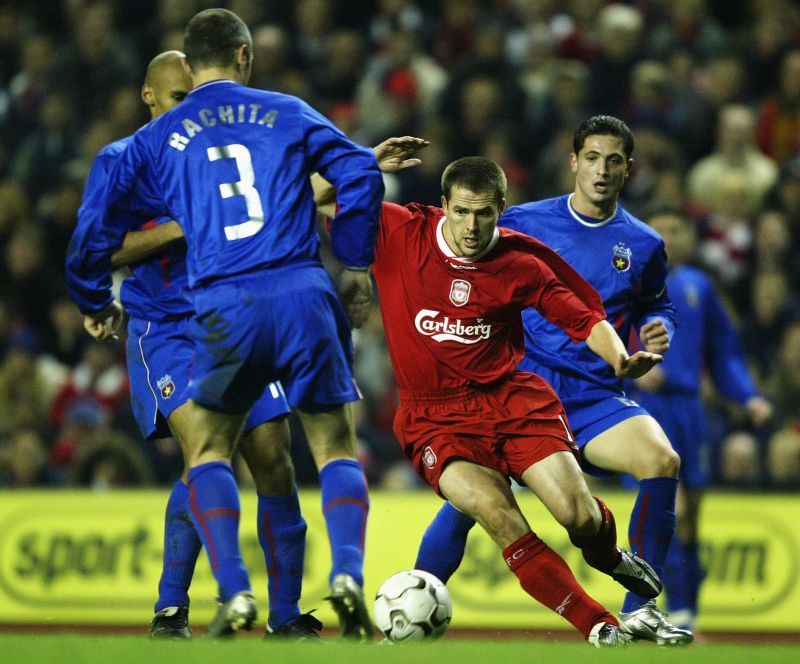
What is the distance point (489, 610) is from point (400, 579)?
11.0ft

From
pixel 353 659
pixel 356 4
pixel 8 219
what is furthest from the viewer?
pixel 356 4

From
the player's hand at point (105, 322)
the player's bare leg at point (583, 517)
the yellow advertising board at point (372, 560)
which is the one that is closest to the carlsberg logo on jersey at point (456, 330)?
the player's bare leg at point (583, 517)

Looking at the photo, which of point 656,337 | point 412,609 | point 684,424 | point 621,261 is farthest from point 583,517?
point 684,424

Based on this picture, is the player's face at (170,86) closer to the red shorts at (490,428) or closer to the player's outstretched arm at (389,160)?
the player's outstretched arm at (389,160)

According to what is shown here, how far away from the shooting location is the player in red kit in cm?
507

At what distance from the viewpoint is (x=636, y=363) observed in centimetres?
493

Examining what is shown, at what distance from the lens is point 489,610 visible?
8.28 metres

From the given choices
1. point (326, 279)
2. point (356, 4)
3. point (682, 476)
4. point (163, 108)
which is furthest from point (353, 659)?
point (356, 4)

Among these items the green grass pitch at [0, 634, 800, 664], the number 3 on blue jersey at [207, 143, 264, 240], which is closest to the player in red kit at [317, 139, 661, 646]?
the number 3 on blue jersey at [207, 143, 264, 240]

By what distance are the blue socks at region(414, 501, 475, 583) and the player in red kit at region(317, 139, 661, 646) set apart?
39cm

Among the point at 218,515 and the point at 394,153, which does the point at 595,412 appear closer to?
the point at 394,153

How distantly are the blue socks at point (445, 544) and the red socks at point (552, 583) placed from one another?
0.64 meters

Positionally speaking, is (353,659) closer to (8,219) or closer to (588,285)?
(588,285)

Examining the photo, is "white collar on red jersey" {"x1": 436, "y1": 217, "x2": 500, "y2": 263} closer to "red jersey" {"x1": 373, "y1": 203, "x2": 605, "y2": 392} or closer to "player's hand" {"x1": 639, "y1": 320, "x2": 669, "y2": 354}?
"red jersey" {"x1": 373, "y1": 203, "x2": 605, "y2": 392}
